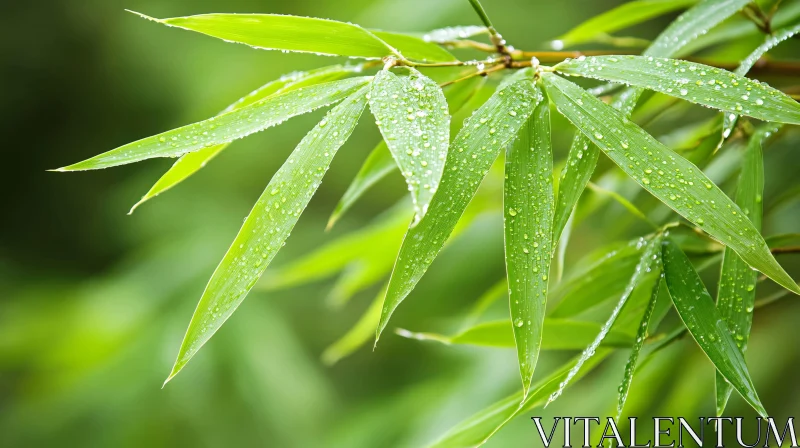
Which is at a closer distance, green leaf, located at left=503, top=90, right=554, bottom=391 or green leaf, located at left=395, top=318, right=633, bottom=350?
green leaf, located at left=503, top=90, right=554, bottom=391

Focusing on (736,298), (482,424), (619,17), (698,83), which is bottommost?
(482,424)

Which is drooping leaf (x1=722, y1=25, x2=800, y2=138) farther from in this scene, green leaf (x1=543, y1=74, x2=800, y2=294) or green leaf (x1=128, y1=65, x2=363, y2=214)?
green leaf (x1=128, y1=65, x2=363, y2=214)

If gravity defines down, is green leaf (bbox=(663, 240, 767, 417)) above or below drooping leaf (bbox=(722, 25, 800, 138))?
below

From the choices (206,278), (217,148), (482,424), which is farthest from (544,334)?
(206,278)

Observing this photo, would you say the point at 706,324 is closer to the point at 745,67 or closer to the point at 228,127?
the point at 745,67

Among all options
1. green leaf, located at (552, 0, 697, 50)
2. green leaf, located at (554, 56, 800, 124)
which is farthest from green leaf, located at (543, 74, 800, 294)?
green leaf, located at (552, 0, 697, 50)

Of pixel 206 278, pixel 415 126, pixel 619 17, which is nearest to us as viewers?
pixel 415 126
